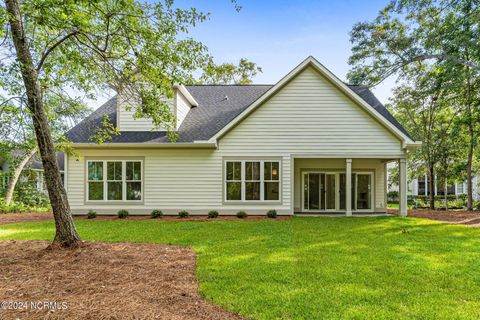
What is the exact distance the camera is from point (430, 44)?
14344 millimetres

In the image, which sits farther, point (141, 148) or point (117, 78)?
point (141, 148)

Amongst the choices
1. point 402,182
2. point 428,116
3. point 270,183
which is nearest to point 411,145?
point 402,182

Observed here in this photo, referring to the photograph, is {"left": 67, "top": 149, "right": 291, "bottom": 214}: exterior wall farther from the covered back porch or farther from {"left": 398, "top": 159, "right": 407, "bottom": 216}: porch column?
{"left": 398, "top": 159, "right": 407, "bottom": 216}: porch column

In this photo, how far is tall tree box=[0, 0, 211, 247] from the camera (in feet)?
19.1

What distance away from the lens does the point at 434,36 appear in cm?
1409

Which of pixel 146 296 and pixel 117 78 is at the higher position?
pixel 117 78

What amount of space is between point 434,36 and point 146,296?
16762 millimetres

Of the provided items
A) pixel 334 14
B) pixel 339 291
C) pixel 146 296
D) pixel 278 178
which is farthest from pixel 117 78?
pixel 334 14

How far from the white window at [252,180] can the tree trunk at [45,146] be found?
7.55 metres

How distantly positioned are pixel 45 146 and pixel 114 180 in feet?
23.6

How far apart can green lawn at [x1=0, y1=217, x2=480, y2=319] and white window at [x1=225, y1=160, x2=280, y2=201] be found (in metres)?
2.87

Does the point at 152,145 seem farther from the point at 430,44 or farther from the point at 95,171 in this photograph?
the point at 430,44

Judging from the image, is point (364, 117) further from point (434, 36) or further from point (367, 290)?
point (367, 290)

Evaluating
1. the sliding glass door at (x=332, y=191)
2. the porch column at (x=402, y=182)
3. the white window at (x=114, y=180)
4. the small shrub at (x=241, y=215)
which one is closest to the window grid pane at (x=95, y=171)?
the white window at (x=114, y=180)
